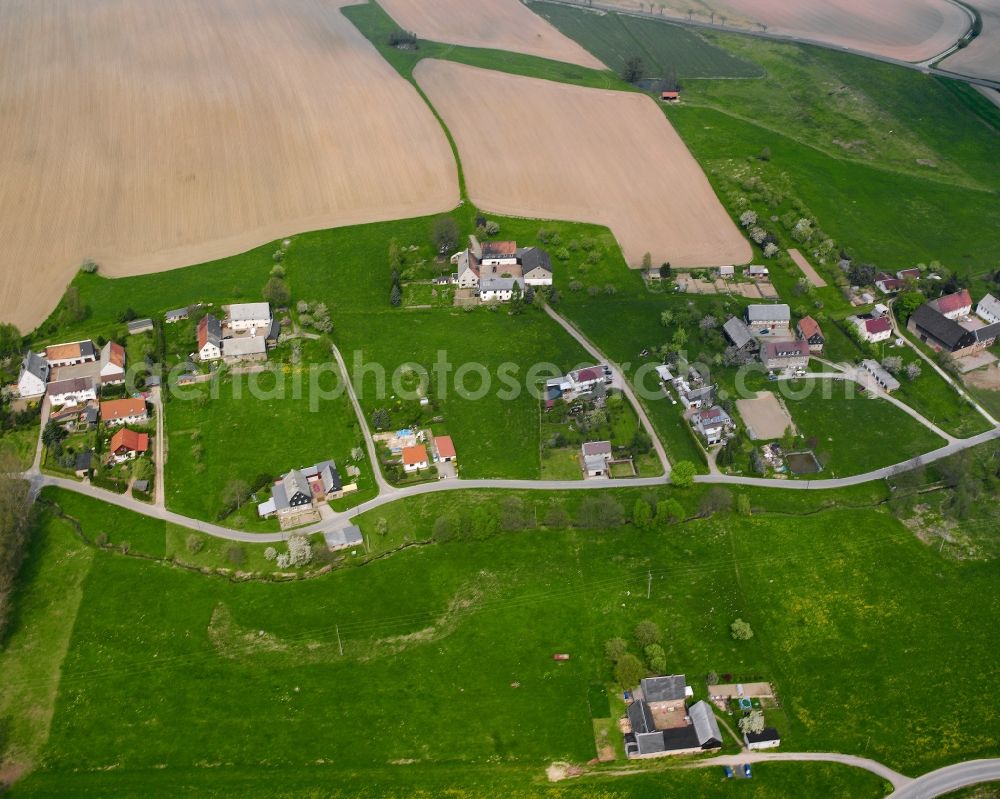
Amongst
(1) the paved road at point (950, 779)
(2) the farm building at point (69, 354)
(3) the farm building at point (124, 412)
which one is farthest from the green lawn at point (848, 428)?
(2) the farm building at point (69, 354)

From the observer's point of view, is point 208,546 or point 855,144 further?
point 855,144

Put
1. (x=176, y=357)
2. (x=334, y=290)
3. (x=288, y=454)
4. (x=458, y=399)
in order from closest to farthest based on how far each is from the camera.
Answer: (x=288, y=454) < (x=458, y=399) < (x=176, y=357) < (x=334, y=290)

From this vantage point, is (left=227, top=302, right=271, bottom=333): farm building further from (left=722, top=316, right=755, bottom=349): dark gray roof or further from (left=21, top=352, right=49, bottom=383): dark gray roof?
(left=722, top=316, right=755, bottom=349): dark gray roof

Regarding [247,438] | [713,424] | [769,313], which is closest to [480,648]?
[713,424]

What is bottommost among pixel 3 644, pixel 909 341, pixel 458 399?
pixel 3 644

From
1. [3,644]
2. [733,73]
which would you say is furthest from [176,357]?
[733,73]

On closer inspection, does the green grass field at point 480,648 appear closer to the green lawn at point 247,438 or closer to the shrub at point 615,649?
the shrub at point 615,649

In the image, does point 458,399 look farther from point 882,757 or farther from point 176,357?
point 882,757
